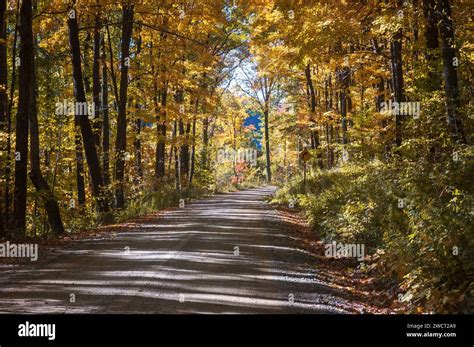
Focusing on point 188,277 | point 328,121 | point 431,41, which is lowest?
point 188,277

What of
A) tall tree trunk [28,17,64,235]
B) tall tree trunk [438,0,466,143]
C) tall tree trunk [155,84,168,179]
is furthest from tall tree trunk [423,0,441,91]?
tall tree trunk [155,84,168,179]

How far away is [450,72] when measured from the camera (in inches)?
449

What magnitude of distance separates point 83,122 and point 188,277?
11455 mm

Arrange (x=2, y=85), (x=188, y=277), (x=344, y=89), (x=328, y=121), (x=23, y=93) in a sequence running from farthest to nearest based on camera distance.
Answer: (x=328, y=121) → (x=344, y=89) → (x=2, y=85) → (x=23, y=93) → (x=188, y=277)

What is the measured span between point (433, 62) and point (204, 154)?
3118cm

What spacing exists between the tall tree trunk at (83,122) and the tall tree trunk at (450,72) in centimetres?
1216

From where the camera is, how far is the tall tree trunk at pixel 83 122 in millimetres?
18734

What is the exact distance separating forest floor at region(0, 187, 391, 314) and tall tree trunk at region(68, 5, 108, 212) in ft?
14.7

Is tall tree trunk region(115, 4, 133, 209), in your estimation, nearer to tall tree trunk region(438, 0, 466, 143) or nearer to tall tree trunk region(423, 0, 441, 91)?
tall tree trunk region(423, 0, 441, 91)

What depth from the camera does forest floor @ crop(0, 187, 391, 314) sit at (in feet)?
24.8

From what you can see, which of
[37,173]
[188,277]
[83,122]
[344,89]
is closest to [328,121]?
[344,89]

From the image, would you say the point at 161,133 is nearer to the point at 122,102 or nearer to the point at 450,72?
the point at 122,102

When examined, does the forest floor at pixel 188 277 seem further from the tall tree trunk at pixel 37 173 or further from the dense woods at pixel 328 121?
the tall tree trunk at pixel 37 173

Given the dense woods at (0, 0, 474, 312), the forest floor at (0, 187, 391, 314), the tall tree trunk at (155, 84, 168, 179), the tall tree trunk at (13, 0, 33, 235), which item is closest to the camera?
the forest floor at (0, 187, 391, 314)
